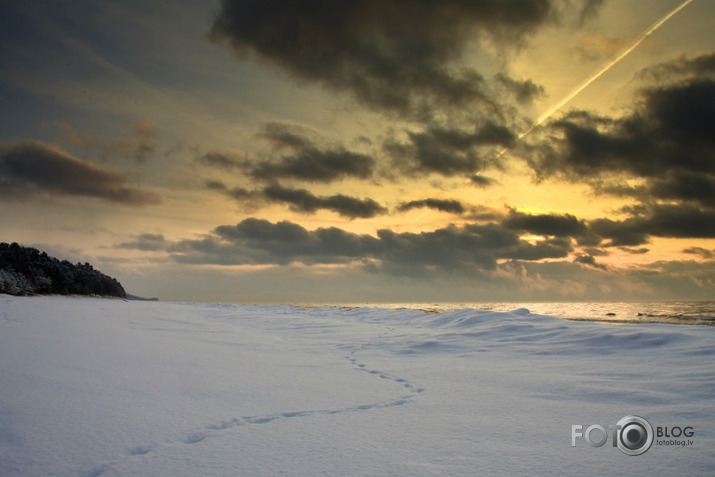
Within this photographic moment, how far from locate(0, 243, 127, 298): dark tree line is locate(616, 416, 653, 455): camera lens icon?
24.9m

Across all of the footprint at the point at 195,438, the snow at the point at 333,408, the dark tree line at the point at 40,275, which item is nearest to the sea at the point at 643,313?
the snow at the point at 333,408

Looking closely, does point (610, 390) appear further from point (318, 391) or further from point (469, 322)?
point (469, 322)

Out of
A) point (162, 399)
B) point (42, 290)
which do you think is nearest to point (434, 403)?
point (162, 399)

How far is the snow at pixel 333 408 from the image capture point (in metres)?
1.84

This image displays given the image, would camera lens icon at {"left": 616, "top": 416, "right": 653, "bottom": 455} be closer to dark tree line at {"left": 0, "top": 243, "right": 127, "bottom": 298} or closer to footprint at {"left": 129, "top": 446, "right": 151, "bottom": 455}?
footprint at {"left": 129, "top": 446, "right": 151, "bottom": 455}

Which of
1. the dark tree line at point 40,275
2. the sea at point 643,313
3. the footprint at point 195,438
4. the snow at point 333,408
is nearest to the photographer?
the snow at point 333,408

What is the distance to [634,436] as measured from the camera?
2250mm

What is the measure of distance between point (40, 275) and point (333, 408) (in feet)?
95.9

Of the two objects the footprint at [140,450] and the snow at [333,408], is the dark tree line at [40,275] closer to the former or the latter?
the snow at [333,408]

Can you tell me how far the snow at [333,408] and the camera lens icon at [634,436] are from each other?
9 centimetres

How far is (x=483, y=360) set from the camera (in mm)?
5168

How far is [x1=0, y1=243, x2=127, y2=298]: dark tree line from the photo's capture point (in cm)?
2092

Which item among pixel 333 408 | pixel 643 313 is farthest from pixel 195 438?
pixel 643 313

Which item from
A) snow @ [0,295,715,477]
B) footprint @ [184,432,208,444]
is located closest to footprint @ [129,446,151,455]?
snow @ [0,295,715,477]
